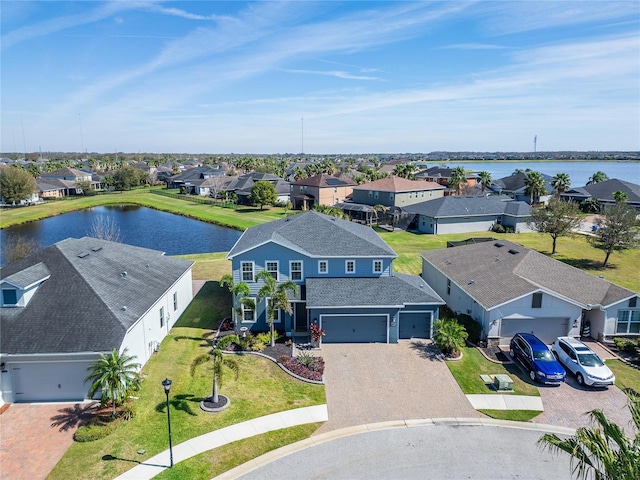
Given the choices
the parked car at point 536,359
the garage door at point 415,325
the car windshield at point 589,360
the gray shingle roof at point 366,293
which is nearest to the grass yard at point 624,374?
the car windshield at point 589,360

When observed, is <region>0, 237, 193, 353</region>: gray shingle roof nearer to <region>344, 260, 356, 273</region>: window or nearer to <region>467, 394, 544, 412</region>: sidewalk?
<region>344, 260, 356, 273</region>: window

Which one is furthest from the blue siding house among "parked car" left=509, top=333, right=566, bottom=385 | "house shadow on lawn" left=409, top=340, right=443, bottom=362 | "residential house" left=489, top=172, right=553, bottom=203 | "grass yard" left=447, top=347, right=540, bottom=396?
"residential house" left=489, top=172, right=553, bottom=203

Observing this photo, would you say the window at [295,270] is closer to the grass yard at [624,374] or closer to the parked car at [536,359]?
the parked car at [536,359]

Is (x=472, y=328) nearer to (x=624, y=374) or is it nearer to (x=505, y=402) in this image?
(x=505, y=402)

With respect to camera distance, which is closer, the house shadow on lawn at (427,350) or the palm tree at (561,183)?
the house shadow on lawn at (427,350)

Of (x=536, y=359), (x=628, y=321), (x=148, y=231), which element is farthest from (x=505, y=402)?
(x=148, y=231)

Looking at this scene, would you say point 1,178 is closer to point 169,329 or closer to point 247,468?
point 169,329
